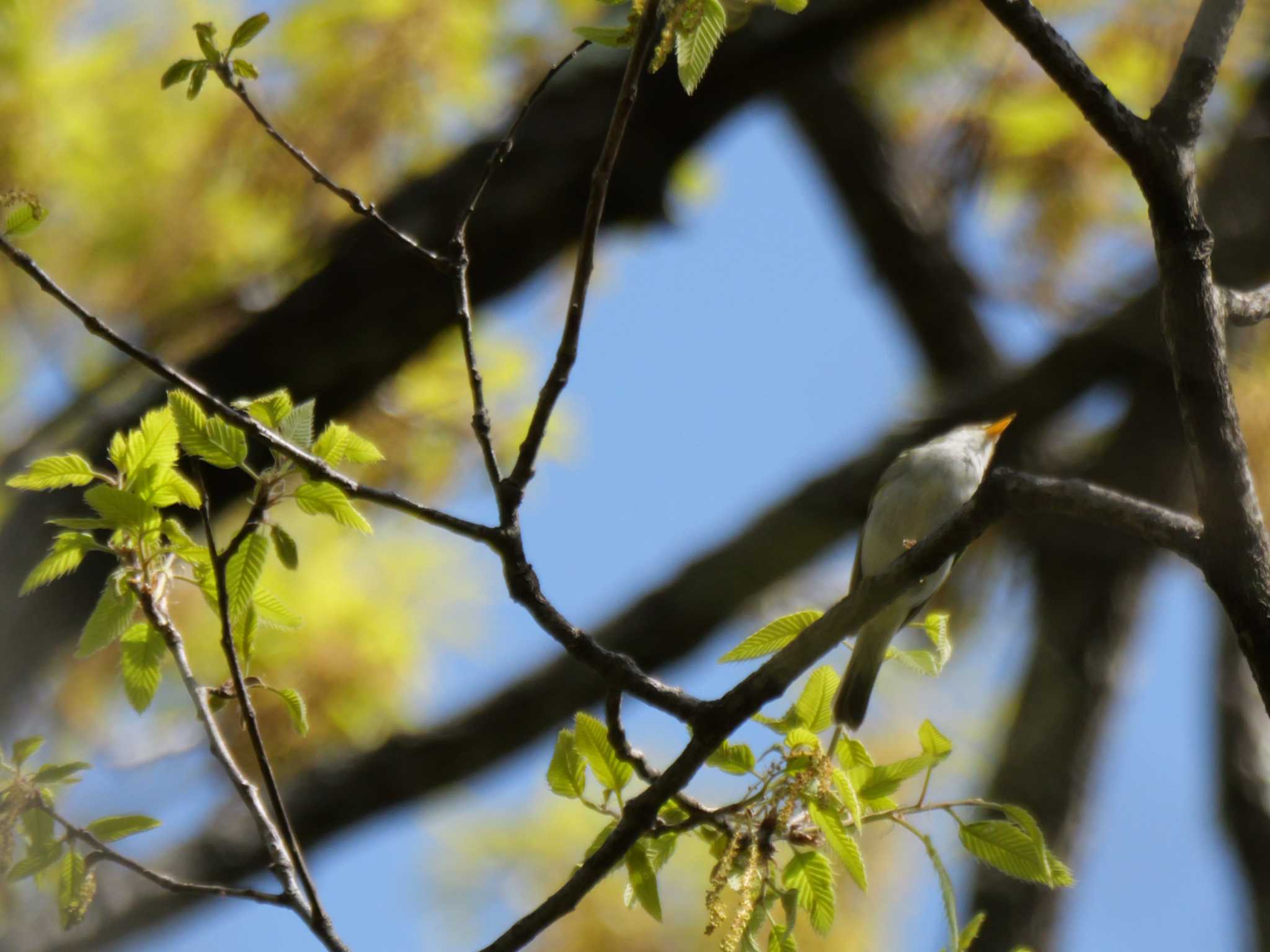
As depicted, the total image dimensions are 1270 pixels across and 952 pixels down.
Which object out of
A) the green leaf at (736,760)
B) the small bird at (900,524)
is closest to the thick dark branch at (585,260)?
the green leaf at (736,760)

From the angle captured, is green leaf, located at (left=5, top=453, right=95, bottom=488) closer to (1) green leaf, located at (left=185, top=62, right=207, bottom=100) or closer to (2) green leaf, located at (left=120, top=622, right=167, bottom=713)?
(2) green leaf, located at (left=120, top=622, right=167, bottom=713)

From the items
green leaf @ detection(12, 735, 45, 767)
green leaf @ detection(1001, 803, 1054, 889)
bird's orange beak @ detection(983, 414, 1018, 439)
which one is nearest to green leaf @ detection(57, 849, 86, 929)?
green leaf @ detection(12, 735, 45, 767)

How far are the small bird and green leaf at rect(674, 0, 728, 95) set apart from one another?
176 centimetres

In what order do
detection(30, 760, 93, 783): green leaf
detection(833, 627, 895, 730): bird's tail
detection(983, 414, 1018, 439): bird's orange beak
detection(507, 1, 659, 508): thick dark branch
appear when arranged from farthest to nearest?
detection(983, 414, 1018, 439): bird's orange beak < detection(833, 627, 895, 730): bird's tail < detection(30, 760, 93, 783): green leaf < detection(507, 1, 659, 508): thick dark branch

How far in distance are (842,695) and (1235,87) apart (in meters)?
2.75

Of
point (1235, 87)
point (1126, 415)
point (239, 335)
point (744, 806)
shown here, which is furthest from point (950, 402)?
point (744, 806)

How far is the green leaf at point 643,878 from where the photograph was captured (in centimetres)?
142

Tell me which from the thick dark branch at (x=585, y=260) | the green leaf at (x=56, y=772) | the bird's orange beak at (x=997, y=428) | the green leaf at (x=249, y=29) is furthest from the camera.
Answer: the bird's orange beak at (x=997, y=428)

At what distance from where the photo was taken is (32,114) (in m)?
3.80

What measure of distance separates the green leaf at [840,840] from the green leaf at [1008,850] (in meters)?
0.15

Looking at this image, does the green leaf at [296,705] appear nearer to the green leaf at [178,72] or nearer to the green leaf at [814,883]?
the green leaf at [814,883]

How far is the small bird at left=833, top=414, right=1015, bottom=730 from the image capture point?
2.88 meters

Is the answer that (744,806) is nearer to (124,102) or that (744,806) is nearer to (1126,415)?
(1126,415)

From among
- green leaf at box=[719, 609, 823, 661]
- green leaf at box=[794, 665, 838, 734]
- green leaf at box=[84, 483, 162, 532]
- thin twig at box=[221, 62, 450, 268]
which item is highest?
thin twig at box=[221, 62, 450, 268]
